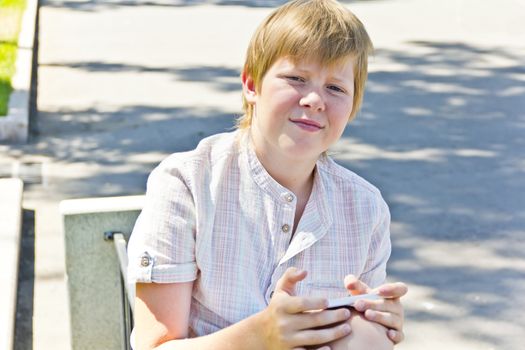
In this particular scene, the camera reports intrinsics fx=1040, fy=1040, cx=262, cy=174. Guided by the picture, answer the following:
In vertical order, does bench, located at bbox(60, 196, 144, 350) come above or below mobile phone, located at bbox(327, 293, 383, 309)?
below

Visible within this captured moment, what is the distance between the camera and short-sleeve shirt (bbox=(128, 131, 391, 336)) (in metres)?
2.22

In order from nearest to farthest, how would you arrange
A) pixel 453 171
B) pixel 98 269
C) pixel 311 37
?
pixel 311 37 < pixel 98 269 < pixel 453 171

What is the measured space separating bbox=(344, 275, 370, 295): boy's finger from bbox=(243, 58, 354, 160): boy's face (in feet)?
0.98

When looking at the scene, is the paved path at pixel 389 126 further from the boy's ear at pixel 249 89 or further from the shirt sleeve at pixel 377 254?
the boy's ear at pixel 249 89

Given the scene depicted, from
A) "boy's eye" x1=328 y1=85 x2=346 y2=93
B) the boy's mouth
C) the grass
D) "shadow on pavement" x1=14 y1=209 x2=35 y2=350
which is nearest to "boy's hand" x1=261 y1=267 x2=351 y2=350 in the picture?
the boy's mouth

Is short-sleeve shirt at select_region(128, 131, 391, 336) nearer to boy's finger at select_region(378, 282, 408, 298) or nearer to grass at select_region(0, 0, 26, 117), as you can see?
boy's finger at select_region(378, 282, 408, 298)

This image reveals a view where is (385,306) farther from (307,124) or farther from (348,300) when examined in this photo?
(307,124)

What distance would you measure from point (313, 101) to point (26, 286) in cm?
274

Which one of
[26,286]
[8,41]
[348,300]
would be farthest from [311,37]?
[8,41]

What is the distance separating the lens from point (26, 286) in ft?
15.1

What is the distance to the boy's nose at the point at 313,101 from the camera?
2215 millimetres

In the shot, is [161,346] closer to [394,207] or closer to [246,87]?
[246,87]

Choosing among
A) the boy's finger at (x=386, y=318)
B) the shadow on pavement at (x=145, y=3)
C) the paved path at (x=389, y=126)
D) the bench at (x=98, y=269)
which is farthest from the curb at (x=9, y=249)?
the shadow on pavement at (x=145, y=3)

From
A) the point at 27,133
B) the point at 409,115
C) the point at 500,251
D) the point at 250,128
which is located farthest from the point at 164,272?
the point at 409,115
